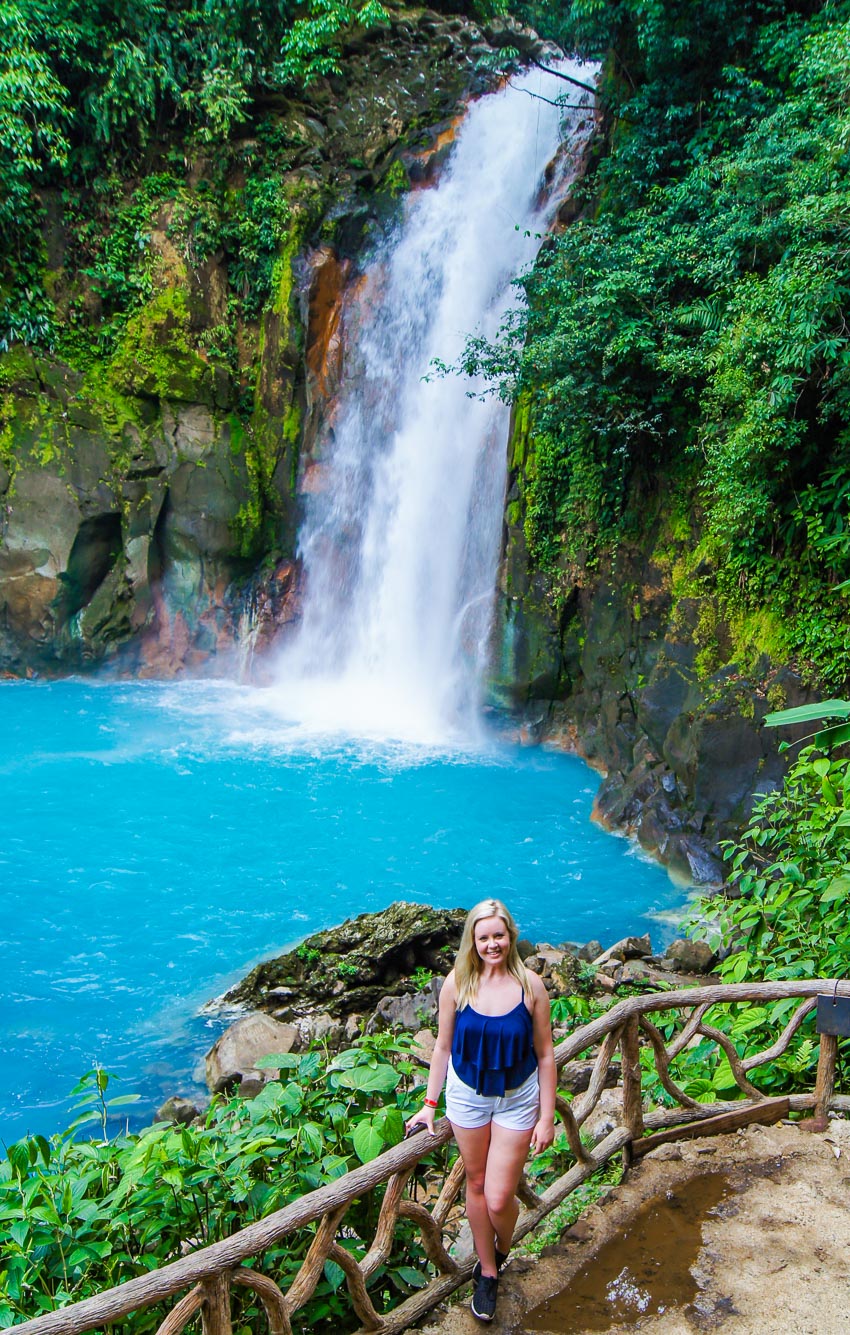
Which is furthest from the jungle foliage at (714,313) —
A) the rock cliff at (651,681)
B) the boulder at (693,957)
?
the boulder at (693,957)

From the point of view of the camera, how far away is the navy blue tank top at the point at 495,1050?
114 inches

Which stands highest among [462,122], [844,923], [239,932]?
[462,122]

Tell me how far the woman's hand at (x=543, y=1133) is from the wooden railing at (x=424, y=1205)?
20 centimetres

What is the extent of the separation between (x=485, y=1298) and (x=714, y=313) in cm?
895

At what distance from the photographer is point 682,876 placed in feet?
32.0

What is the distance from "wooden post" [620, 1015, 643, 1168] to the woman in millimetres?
654

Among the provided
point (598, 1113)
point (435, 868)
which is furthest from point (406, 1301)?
point (435, 868)

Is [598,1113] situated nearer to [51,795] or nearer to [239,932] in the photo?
[239,932]

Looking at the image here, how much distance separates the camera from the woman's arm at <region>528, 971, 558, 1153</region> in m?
2.93

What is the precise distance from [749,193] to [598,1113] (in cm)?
857

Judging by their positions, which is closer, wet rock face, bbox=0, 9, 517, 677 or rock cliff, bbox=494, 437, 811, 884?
rock cliff, bbox=494, 437, 811, 884

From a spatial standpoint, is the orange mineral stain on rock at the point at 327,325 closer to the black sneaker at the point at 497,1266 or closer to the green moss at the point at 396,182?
the green moss at the point at 396,182

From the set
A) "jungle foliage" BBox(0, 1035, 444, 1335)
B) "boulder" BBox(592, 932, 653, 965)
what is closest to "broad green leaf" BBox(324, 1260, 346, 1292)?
"jungle foliage" BBox(0, 1035, 444, 1335)

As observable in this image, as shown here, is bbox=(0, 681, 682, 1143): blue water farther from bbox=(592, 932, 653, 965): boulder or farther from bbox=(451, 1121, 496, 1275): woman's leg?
bbox=(451, 1121, 496, 1275): woman's leg
